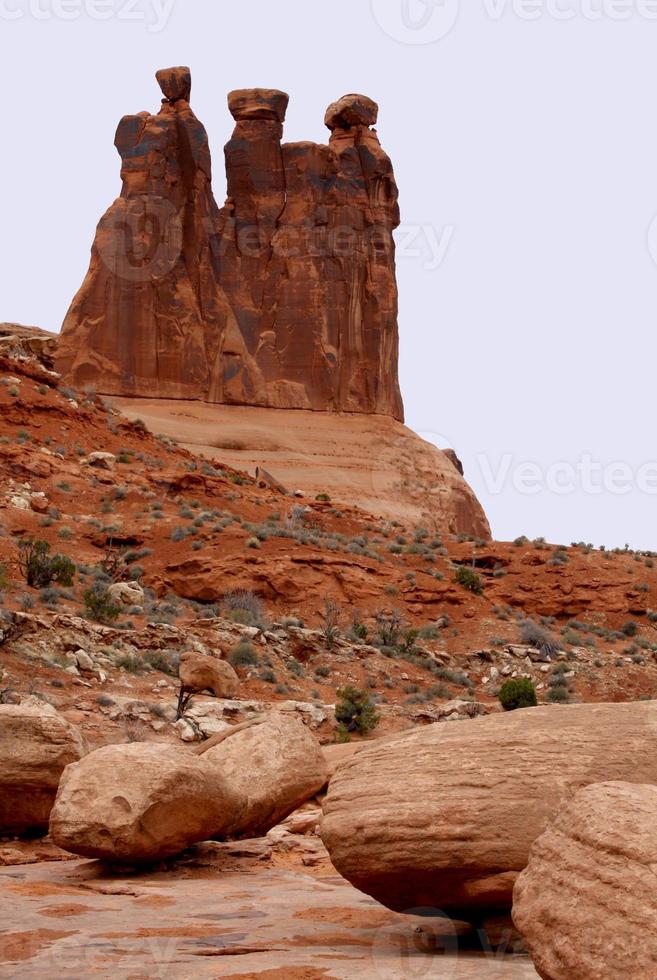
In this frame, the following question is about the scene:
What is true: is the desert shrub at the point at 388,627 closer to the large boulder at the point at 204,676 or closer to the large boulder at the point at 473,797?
the large boulder at the point at 204,676

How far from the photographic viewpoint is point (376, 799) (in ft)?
27.3

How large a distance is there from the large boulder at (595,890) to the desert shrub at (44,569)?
2241 centimetres

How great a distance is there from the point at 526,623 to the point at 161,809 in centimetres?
2544

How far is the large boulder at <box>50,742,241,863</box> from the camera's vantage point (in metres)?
11.3

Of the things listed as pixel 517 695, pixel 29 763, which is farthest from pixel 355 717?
pixel 29 763

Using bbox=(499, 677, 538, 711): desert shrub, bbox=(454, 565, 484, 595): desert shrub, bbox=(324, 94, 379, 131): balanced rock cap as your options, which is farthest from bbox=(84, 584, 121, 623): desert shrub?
bbox=(324, 94, 379, 131): balanced rock cap

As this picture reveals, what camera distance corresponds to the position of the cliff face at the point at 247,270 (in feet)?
256

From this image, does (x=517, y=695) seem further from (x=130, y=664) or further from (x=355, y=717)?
(x=130, y=664)

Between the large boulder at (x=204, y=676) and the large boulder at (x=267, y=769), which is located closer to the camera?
the large boulder at (x=267, y=769)

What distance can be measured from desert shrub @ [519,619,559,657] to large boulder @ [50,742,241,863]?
75.5 ft

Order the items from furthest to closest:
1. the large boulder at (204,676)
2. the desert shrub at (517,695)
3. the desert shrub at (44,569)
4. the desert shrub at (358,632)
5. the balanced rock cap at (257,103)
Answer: the balanced rock cap at (257,103)
the desert shrub at (358,632)
the desert shrub at (44,569)
the desert shrub at (517,695)
the large boulder at (204,676)

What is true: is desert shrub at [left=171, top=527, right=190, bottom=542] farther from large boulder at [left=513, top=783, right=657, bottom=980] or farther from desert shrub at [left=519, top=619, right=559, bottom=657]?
large boulder at [left=513, top=783, right=657, bottom=980]

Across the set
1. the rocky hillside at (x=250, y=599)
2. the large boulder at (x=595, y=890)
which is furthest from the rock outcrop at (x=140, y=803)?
the rocky hillside at (x=250, y=599)

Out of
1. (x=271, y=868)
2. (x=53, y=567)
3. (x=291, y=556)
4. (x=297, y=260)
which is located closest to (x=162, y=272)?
(x=297, y=260)
